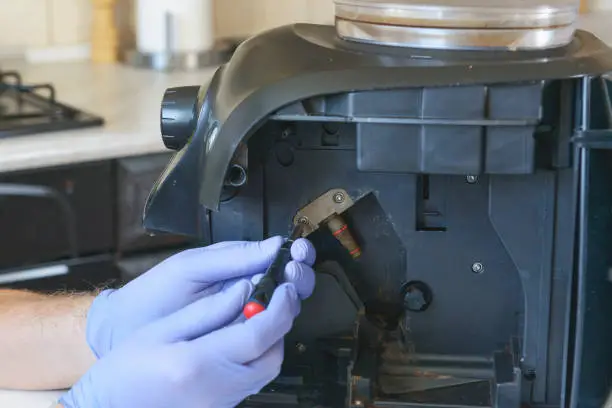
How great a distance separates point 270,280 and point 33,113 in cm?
113

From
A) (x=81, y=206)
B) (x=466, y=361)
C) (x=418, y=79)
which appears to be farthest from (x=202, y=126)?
(x=81, y=206)

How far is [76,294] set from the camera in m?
1.03

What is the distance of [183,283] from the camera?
80 cm

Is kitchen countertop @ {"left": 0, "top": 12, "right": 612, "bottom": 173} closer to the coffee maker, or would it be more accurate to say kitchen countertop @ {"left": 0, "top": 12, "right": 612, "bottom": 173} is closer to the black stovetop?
the black stovetop

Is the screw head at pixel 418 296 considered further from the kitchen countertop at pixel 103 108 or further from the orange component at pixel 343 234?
the kitchen countertop at pixel 103 108

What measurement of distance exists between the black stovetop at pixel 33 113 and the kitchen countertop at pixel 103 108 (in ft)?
0.05

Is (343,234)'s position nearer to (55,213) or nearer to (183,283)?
(183,283)

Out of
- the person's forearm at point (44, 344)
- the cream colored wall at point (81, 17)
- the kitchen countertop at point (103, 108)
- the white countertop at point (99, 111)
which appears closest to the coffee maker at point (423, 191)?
the person's forearm at point (44, 344)

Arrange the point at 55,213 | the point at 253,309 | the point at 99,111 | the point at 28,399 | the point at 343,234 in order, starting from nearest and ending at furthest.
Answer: the point at 253,309 → the point at 343,234 → the point at 28,399 → the point at 55,213 → the point at 99,111

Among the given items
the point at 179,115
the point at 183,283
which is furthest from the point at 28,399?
the point at 179,115

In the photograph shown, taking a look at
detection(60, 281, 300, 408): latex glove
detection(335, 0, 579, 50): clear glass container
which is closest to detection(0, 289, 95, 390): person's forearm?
detection(60, 281, 300, 408): latex glove

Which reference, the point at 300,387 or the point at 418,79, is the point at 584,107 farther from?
the point at 300,387

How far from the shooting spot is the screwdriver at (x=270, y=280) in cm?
65

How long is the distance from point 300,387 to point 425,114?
0.26m
